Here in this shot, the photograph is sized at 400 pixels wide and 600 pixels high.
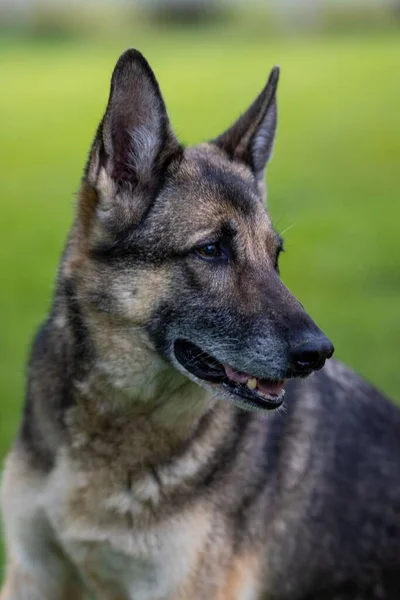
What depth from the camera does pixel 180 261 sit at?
3.71m

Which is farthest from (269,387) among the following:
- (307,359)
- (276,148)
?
(276,148)

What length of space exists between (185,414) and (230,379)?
0.35 meters

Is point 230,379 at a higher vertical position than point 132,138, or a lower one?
lower

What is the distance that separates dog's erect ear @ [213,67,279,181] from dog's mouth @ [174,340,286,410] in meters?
0.96

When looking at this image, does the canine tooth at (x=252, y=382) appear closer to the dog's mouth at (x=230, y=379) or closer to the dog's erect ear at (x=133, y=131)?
→ the dog's mouth at (x=230, y=379)

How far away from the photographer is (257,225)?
12.7 ft

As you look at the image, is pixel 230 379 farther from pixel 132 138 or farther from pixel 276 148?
pixel 276 148

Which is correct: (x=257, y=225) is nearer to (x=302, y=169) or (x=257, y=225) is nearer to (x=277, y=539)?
(x=277, y=539)

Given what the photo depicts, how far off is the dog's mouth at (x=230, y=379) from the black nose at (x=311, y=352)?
0.72 feet

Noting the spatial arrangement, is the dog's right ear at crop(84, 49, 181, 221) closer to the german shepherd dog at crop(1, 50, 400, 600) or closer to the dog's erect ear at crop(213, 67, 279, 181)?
the german shepherd dog at crop(1, 50, 400, 600)

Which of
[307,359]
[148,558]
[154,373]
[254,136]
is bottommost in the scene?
[148,558]

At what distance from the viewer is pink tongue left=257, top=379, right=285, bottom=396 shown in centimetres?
375

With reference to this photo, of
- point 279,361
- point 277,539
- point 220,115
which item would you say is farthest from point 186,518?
point 220,115

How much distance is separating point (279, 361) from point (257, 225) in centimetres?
59
